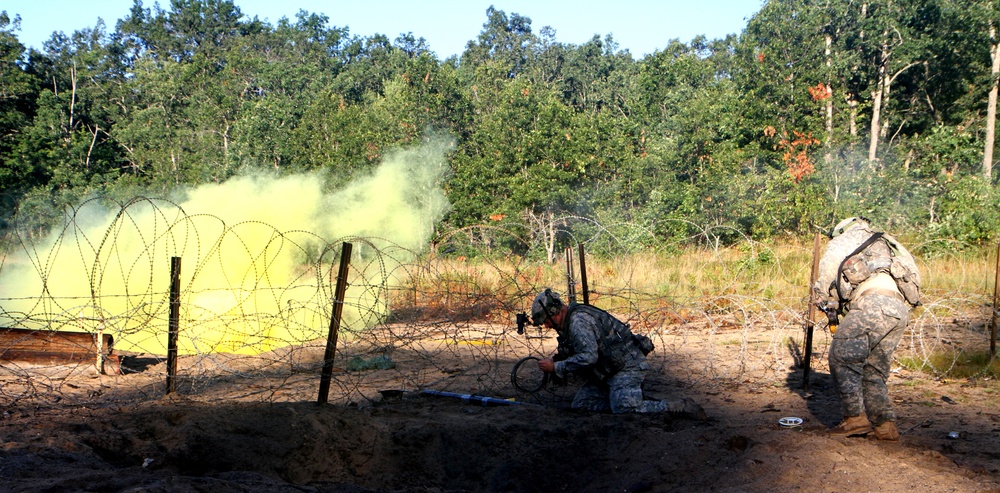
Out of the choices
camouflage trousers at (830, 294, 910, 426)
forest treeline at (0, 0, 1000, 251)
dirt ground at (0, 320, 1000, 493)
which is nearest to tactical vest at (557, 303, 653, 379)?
dirt ground at (0, 320, 1000, 493)

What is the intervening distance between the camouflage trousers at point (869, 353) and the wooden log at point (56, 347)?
7.48 metres

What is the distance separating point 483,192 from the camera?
2411 cm

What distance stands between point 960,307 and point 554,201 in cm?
1337

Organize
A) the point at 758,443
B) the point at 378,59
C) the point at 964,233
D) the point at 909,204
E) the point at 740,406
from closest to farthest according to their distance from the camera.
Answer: the point at 758,443 < the point at 740,406 < the point at 964,233 < the point at 909,204 < the point at 378,59

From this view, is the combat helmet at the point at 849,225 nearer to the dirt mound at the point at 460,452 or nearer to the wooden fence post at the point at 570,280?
the dirt mound at the point at 460,452

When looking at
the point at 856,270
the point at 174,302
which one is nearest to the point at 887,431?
the point at 856,270

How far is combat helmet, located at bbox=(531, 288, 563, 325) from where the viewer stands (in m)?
6.54

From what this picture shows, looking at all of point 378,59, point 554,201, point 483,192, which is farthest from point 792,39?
point 378,59

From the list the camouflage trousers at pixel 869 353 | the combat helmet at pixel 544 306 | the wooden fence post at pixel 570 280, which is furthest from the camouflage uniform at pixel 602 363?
the camouflage trousers at pixel 869 353

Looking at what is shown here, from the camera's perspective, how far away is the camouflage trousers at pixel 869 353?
5.49 m

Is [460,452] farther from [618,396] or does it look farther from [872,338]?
[872,338]

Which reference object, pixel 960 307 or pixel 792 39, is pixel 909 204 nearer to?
pixel 792 39

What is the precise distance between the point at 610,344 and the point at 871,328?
80.9 inches

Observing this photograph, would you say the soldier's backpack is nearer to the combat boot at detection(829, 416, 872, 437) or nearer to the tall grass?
the combat boot at detection(829, 416, 872, 437)
